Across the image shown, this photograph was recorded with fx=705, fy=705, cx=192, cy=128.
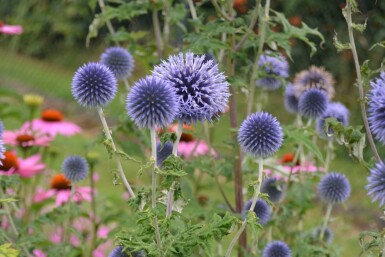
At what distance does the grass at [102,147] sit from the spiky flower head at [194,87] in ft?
2.38

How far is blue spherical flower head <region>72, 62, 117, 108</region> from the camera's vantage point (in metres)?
1.80

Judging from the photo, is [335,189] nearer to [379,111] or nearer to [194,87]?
[379,111]

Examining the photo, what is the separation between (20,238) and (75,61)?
7.74m

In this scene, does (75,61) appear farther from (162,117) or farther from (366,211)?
(162,117)

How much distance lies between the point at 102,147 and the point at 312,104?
4288 millimetres

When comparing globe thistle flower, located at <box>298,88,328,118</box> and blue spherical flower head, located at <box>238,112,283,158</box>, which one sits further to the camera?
globe thistle flower, located at <box>298,88,328,118</box>

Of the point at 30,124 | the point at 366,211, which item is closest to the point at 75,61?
the point at 366,211

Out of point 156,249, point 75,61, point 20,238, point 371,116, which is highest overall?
point 75,61

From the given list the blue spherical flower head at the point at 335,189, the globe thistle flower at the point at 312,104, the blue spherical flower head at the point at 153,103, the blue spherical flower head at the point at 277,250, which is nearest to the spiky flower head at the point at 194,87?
the blue spherical flower head at the point at 153,103

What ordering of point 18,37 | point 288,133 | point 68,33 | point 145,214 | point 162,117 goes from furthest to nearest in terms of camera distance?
1. point 18,37
2. point 68,33
3. point 288,133
4. point 162,117
5. point 145,214

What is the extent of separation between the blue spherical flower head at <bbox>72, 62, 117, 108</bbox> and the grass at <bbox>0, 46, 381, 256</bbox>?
500 mm

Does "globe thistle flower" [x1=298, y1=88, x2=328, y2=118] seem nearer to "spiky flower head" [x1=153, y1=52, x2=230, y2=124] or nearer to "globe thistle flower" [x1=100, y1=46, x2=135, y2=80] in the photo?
"globe thistle flower" [x1=100, y1=46, x2=135, y2=80]

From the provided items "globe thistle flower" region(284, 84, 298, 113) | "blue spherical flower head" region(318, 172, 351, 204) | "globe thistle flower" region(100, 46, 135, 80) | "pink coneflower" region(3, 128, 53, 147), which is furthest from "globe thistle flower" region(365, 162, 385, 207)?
"pink coneflower" region(3, 128, 53, 147)

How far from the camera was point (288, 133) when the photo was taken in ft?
6.42
